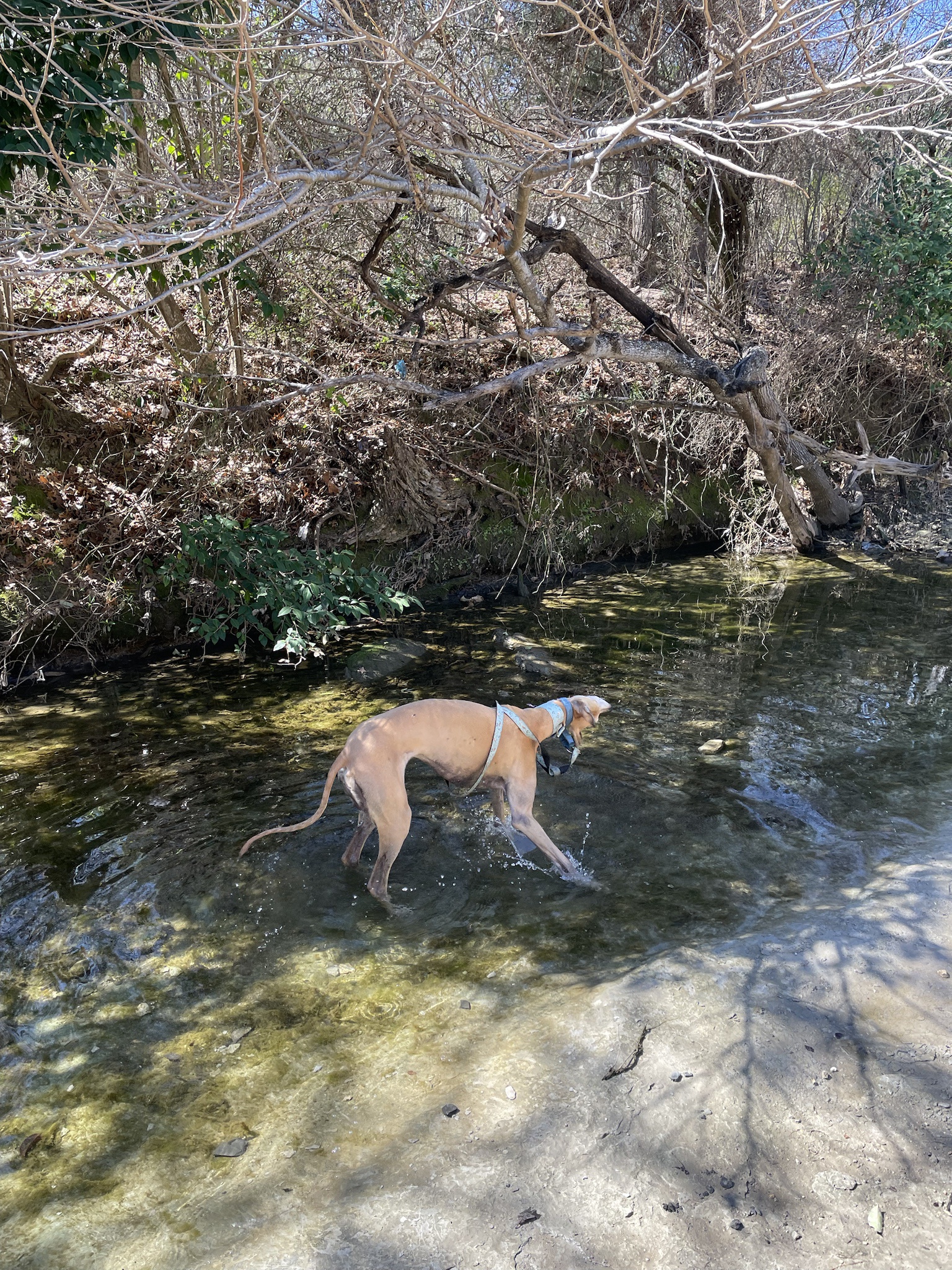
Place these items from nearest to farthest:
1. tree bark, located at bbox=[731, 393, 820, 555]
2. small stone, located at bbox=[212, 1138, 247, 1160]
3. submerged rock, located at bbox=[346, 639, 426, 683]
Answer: small stone, located at bbox=[212, 1138, 247, 1160]
submerged rock, located at bbox=[346, 639, 426, 683]
tree bark, located at bbox=[731, 393, 820, 555]

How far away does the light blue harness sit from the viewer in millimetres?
4602

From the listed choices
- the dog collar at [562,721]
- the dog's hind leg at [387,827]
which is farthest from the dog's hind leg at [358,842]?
the dog collar at [562,721]

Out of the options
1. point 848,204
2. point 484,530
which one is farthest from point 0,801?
point 848,204

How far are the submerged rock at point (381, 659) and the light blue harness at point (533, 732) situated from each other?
3.03 m

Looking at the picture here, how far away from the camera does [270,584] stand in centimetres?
784

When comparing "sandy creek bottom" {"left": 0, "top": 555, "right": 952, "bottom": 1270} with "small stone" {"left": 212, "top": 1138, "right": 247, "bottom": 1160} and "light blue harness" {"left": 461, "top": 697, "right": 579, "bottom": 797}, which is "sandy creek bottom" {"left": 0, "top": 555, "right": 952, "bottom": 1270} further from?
"light blue harness" {"left": 461, "top": 697, "right": 579, "bottom": 797}

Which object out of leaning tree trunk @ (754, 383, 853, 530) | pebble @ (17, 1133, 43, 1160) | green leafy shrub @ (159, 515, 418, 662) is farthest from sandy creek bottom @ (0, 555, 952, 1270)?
leaning tree trunk @ (754, 383, 853, 530)

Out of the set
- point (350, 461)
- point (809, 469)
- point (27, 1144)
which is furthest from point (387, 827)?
point (809, 469)

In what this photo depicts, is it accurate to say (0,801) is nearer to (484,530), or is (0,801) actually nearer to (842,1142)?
(842,1142)

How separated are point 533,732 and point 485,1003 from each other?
4.91 feet

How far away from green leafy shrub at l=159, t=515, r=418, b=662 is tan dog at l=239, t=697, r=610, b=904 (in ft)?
10.5

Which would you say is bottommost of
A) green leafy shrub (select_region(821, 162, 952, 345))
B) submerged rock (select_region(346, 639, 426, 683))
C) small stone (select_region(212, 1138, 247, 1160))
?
small stone (select_region(212, 1138, 247, 1160))

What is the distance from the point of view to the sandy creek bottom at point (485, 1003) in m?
2.60

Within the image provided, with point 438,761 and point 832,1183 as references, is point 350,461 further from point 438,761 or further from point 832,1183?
point 832,1183
